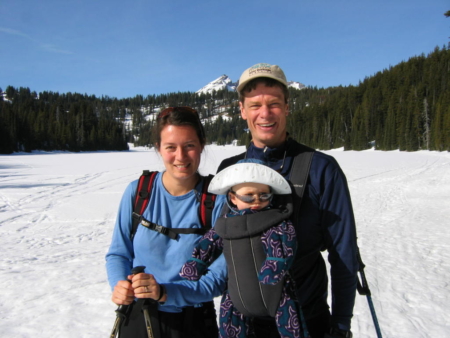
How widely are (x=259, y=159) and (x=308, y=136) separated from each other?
300 ft

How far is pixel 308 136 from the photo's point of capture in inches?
3543

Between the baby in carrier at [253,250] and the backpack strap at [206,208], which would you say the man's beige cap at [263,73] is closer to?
the baby in carrier at [253,250]

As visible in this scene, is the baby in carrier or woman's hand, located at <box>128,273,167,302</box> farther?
the baby in carrier

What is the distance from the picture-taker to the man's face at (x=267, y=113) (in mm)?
1938

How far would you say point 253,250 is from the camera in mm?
1738

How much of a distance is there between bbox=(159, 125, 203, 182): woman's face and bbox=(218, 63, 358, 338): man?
1.51ft

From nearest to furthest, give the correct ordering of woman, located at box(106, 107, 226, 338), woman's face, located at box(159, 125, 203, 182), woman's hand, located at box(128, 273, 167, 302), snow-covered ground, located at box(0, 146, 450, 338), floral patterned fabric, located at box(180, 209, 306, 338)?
woman's hand, located at box(128, 273, 167, 302), floral patterned fabric, located at box(180, 209, 306, 338), woman, located at box(106, 107, 226, 338), woman's face, located at box(159, 125, 203, 182), snow-covered ground, located at box(0, 146, 450, 338)

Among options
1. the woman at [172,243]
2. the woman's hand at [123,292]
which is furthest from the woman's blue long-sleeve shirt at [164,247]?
the woman's hand at [123,292]

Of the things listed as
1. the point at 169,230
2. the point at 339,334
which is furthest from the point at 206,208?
the point at 339,334

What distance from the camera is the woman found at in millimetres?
1846

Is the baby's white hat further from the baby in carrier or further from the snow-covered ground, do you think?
the snow-covered ground

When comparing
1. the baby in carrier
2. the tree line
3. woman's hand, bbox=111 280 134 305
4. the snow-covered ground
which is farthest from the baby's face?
the tree line

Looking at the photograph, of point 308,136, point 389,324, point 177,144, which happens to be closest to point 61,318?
point 177,144

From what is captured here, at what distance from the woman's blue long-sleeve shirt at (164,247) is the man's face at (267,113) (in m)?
0.48
